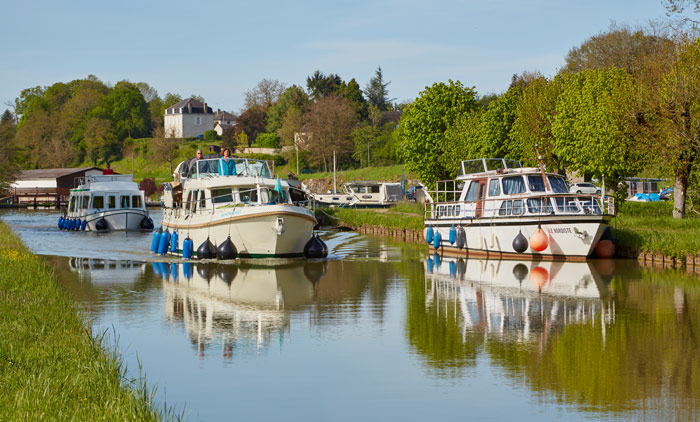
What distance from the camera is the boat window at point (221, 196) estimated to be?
2947cm

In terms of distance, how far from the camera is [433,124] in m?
54.6

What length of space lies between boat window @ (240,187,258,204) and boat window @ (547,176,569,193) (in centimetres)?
1073

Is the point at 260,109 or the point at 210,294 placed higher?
the point at 260,109

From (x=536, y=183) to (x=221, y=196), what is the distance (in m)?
11.4

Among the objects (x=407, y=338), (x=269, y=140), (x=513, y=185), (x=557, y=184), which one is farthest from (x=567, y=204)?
(x=269, y=140)

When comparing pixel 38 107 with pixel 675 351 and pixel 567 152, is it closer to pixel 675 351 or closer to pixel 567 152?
pixel 567 152

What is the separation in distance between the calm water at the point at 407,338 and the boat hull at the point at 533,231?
1.00 metres

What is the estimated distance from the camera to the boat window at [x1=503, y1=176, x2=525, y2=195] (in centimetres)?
2986

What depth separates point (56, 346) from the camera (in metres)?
11.6

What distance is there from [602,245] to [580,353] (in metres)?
15.6

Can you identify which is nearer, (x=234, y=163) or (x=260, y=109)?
(x=234, y=163)

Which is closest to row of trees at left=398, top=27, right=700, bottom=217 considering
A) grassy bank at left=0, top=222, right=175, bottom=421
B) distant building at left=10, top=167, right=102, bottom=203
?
grassy bank at left=0, top=222, right=175, bottom=421

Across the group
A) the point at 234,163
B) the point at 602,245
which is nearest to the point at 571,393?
the point at 602,245

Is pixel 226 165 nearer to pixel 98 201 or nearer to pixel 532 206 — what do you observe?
pixel 532 206
